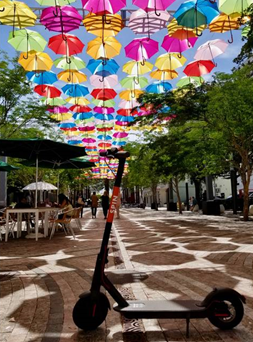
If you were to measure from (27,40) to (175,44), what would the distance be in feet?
14.4

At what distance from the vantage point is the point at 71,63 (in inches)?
452

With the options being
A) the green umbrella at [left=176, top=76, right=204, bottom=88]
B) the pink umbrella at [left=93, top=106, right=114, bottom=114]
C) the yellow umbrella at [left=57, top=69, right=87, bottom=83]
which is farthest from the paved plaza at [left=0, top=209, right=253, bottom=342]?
the pink umbrella at [left=93, top=106, right=114, bottom=114]

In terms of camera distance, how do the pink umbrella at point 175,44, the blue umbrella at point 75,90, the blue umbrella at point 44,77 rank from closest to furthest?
the pink umbrella at point 175,44 → the blue umbrella at point 44,77 → the blue umbrella at point 75,90

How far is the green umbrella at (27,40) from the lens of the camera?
9562mm

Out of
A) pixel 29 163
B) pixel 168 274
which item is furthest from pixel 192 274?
pixel 29 163

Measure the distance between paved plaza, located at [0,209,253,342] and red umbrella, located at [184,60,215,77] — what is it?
241 inches

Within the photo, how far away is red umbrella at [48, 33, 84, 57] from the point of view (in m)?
9.70

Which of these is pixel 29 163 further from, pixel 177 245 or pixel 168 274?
pixel 168 274

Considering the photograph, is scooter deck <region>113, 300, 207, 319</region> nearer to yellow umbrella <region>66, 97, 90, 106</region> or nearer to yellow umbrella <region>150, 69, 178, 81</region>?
yellow umbrella <region>150, 69, 178, 81</region>

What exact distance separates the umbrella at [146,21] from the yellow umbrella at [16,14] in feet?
8.67

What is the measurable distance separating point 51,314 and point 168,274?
216 centimetres

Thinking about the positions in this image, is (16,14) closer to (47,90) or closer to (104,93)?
(47,90)

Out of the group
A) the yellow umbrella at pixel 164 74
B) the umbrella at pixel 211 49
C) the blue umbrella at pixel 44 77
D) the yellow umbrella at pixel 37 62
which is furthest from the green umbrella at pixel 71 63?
the umbrella at pixel 211 49

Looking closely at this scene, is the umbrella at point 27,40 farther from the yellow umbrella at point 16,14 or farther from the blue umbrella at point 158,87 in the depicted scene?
the blue umbrella at point 158,87
